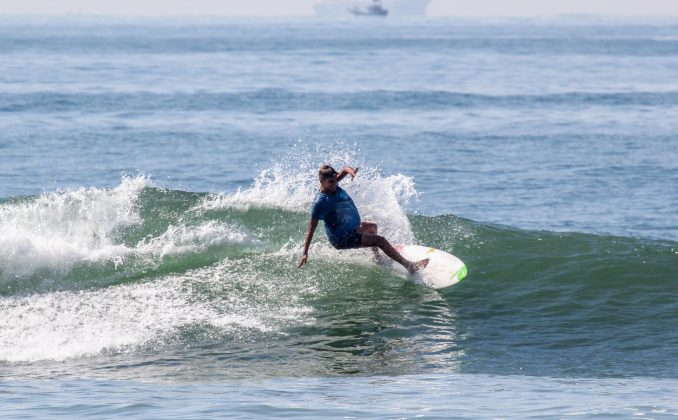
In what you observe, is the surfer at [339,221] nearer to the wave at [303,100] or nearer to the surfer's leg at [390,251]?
the surfer's leg at [390,251]

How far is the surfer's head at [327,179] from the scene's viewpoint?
1338 cm

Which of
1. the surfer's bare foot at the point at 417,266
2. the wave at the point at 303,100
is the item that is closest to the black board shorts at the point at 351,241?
the surfer's bare foot at the point at 417,266

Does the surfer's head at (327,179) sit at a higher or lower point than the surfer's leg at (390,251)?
higher

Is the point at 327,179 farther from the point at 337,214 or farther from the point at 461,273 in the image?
the point at 461,273

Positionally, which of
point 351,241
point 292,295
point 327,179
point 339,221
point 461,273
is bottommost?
point 292,295

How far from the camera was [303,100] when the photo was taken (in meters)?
46.6

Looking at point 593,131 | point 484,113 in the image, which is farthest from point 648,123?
point 484,113

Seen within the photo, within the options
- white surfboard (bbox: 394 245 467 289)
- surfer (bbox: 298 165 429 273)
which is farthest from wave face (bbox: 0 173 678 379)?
surfer (bbox: 298 165 429 273)

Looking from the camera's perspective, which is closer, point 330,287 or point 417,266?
point 417,266

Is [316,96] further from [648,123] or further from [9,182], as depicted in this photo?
[9,182]

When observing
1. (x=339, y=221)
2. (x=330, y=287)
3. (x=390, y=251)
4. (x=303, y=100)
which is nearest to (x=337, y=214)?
(x=339, y=221)

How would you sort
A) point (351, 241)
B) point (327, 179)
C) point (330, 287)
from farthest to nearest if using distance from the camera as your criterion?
point (330, 287) < point (351, 241) < point (327, 179)

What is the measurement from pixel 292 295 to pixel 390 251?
1527 millimetres

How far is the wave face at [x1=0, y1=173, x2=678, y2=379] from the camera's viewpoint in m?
12.0
